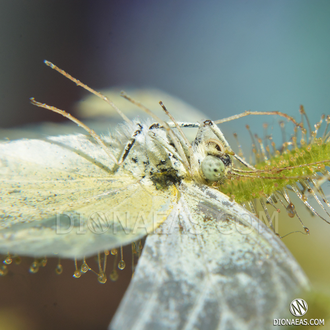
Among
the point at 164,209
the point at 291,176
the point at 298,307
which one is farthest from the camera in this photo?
the point at 291,176

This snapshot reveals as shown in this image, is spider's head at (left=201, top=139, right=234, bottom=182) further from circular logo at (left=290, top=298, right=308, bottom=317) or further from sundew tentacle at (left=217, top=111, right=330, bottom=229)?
circular logo at (left=290, top=298, right=308, bottom=317)

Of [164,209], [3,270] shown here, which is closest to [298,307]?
[164,209]

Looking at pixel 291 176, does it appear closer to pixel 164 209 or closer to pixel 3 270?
pixel 164 209

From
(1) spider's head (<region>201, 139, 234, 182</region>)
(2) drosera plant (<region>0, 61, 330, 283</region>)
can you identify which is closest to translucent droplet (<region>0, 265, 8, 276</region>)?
(2) drosera plant (<region>0, 61, 330, 283</region>)

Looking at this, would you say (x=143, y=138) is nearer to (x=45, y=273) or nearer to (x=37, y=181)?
(x=37, y=181)

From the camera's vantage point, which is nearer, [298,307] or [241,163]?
[298,307]

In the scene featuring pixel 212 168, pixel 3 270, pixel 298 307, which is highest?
pixel 212 168
